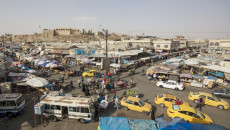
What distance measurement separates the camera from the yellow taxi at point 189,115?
29.8 ft

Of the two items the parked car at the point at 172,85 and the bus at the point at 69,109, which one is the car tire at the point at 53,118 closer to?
the bus at the point at 69,109

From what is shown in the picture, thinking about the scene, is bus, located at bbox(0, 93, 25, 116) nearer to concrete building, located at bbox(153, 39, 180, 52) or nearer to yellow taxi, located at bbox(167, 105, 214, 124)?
yellow taxi, located at bbox(167, 105, 214, 124)

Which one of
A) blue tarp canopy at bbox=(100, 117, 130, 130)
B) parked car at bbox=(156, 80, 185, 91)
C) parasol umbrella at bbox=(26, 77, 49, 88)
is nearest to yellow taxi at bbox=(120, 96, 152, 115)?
blue tarp canopy at bbox=(100, 117, 130, 130)

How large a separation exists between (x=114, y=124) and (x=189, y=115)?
5.70 m

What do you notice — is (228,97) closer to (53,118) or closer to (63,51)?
(53,118)

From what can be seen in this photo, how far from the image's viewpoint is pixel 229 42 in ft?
149

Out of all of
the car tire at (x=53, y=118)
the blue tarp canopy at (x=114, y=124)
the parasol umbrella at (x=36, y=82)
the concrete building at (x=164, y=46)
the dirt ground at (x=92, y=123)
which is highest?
the concrete building at (x=164, y=46)

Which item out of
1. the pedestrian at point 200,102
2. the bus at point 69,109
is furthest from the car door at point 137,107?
the pedestrian at point 200,102

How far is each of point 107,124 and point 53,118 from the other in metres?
4.64

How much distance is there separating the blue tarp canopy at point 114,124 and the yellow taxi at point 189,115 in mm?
4327

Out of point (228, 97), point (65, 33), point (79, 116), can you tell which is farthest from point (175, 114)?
point (65, 33)

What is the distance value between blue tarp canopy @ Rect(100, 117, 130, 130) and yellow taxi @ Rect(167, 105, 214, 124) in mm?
4327

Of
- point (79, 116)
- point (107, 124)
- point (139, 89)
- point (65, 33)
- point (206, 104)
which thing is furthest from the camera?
point (65, 33)

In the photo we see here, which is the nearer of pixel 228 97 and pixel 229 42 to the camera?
pixel 228 97
